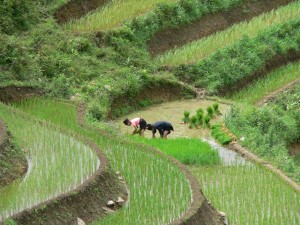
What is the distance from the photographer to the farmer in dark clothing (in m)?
15.6

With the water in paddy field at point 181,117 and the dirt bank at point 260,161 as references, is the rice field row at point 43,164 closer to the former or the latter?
the water in paddy field at point 181,117

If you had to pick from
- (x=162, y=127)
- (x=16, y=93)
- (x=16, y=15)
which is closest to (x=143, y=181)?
(x=162, y=127)

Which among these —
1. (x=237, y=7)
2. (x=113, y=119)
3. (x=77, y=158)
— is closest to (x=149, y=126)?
(x=113, y=119)

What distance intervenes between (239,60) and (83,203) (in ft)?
28.9

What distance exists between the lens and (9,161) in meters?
12.1

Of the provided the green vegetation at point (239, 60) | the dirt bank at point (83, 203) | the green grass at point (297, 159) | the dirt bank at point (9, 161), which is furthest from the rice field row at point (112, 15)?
the dirt bank at point (83, 203)

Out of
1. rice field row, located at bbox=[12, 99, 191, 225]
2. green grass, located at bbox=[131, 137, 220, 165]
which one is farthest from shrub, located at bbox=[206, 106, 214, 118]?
rice field row, located at bbox=[12, 99, 191, 225]

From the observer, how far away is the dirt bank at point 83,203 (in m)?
10.8

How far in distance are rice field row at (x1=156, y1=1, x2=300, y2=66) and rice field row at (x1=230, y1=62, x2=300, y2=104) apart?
84 centimetres

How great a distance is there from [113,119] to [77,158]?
14.0 feet

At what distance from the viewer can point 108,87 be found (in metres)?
17.1

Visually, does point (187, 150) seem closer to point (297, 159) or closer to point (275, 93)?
point (297, 159)

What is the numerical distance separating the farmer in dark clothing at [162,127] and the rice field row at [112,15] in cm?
385

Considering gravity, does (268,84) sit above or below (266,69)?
below
